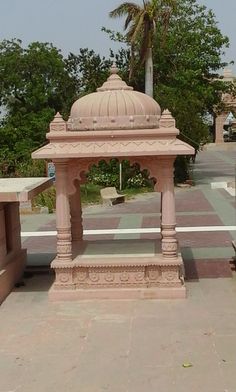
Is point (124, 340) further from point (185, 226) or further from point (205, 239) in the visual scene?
point (185, 226)

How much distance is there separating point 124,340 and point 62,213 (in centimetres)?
247

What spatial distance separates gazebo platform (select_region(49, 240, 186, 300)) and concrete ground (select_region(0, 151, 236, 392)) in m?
0.19

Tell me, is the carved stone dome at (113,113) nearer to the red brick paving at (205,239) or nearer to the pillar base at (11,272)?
the pillar base at (11,272)

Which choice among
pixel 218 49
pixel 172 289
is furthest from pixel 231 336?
pixel 218 49

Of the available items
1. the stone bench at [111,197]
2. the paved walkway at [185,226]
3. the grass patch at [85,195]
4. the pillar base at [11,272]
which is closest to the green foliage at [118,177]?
the grass patch at [85,195]

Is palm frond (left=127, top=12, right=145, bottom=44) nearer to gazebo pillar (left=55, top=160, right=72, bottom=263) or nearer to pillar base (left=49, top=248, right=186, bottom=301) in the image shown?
gazebo pillar (left=55, top=160, right=72, bottom=263)

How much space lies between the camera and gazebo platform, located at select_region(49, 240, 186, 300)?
791 cm

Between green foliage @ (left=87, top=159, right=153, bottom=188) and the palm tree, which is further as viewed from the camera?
green foliage @ (left=87, top=159, right=153, bottom=188)

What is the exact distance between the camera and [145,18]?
20.2m

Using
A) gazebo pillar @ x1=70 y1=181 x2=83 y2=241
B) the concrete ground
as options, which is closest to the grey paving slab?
the concrete ground

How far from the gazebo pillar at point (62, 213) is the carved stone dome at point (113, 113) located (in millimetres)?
728

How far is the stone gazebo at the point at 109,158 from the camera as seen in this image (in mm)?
7758

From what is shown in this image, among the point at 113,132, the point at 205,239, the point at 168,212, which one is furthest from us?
the point at 205,239

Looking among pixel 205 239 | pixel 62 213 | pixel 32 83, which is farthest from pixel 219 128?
pixel 62 213
